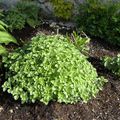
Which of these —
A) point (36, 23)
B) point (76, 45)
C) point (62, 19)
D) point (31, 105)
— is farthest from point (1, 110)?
point (62, 19)

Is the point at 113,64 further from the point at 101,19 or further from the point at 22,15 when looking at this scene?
the point at 22,15

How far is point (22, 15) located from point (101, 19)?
117cm

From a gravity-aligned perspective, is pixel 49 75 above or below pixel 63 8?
above

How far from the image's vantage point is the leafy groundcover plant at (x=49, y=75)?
4883 mm

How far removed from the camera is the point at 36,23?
6680 mm

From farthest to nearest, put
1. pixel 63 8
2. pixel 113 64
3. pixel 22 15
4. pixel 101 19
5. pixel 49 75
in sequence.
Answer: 1. pixel 63 8
2. pixel 22 15
3. pixel 101 19
4. pixel 113 64
5. pixel 49 75

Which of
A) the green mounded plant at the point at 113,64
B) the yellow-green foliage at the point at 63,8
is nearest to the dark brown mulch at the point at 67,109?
the green mounded plant at the point at 113,64

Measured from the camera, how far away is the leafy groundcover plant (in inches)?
192

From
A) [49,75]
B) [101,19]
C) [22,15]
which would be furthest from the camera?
[22,15]

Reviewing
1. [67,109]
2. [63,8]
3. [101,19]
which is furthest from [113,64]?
[63,8]

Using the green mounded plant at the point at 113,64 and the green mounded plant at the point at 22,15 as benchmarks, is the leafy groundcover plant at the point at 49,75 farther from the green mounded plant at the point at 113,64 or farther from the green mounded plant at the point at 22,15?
the green mounded plant at the point at 22,15

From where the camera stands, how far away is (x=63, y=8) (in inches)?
271

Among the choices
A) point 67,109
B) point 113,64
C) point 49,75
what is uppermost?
point 49,75

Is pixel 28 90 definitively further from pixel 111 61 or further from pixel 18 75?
pixel 111 61
